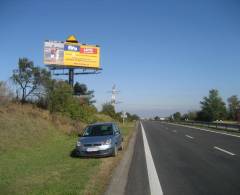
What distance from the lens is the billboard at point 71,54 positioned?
42487 mm

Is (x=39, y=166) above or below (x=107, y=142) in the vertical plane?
below

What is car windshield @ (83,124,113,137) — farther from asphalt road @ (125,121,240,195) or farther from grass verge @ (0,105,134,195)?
asphalt road @ (125,121,240,195)

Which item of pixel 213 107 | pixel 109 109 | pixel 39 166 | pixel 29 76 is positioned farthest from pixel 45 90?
pixel 213 107

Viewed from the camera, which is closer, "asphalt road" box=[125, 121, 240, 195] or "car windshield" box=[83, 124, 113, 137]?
"asphalt road" box=[125, 121, 240, 195]

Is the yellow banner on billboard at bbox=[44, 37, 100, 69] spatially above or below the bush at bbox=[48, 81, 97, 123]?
above

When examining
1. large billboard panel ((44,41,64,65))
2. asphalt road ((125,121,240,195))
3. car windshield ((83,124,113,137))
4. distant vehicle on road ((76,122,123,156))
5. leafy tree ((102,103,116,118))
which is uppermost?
large billboard panel ((44,41,64,65))

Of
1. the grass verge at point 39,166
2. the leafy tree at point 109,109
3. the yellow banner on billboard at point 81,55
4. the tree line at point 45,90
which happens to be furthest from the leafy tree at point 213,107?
the grass verge at point 39,166

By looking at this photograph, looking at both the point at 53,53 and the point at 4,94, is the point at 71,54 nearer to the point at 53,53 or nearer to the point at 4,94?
the point at 53,53

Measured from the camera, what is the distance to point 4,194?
24.7ft

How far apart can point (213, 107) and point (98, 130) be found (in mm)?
101543

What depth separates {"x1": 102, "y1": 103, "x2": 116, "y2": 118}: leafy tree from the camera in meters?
68.4

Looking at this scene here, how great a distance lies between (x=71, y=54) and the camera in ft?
144

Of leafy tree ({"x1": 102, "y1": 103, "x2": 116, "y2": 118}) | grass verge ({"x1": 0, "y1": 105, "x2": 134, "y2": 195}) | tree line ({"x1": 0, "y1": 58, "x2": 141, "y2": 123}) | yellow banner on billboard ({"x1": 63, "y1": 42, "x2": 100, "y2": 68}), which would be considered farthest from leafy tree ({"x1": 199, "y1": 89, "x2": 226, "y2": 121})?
Result: grass verge ({"x1": 0, "y1": 105, "x2": 134, "y2": 195})

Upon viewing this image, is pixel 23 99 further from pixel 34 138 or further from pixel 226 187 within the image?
pixel 226 187
